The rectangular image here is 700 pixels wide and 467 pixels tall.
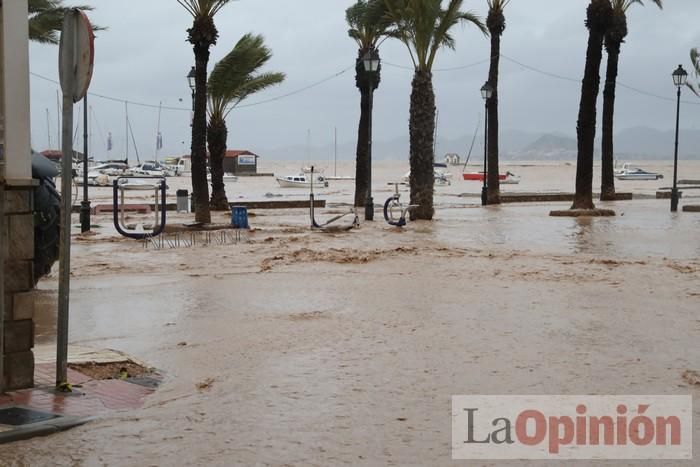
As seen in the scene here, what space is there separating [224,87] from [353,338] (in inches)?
985

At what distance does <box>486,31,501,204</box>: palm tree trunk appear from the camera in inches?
1304

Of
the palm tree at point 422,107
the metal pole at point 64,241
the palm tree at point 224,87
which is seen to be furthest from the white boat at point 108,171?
the metal pole at point 64,241

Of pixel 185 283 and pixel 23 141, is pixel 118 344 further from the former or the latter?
pixel 185 283

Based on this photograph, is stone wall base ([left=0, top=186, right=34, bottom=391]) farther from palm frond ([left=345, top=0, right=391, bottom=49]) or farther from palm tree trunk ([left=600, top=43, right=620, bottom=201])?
palm tree trunk ([left=600, top=43, right=620, bottom=201])

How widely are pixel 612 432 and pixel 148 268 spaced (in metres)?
9.66

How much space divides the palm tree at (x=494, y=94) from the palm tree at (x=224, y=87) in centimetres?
876

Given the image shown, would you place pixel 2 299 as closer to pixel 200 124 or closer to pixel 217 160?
pixel 200 124

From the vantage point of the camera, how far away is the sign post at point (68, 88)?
5527 millimetres

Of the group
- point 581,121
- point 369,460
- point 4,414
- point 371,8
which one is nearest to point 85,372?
point 4,414

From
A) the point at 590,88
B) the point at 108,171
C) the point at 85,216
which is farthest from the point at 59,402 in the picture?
the point at 108,171

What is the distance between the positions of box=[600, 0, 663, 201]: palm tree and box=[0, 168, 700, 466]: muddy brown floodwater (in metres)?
18.4

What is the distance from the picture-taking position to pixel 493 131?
3406 cm

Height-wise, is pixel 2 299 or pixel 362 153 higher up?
pixel 362 153

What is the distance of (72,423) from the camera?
5039 mm
